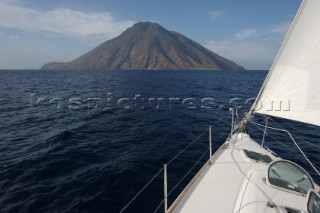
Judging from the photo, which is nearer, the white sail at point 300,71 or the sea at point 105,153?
the white sail at point 300,71

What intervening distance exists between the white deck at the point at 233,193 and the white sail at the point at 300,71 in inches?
75.1

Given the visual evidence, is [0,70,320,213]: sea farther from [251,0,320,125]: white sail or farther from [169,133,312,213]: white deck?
[251,0,320,125]: white sail

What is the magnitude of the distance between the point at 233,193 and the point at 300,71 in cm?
359

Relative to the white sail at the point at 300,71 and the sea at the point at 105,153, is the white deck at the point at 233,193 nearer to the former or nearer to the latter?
the sea at the point at 105,153

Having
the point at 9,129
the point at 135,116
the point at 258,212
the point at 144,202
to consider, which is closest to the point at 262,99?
the point at 258,212

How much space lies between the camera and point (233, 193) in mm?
5816

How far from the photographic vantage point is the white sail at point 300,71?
17.7ft

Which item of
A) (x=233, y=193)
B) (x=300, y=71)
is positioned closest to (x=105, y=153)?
(x=233, y=193)

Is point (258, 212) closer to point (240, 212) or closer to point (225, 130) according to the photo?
point (240, 212)

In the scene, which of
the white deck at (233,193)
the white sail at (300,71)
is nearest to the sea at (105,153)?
the white deck at (233,193)

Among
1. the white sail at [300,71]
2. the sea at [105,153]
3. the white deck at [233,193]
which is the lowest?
the sea at [105,153]

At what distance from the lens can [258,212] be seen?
179 inches

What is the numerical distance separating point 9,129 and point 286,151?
19.8 metres

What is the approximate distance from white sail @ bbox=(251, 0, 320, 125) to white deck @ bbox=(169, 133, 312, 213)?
1.91 meters
